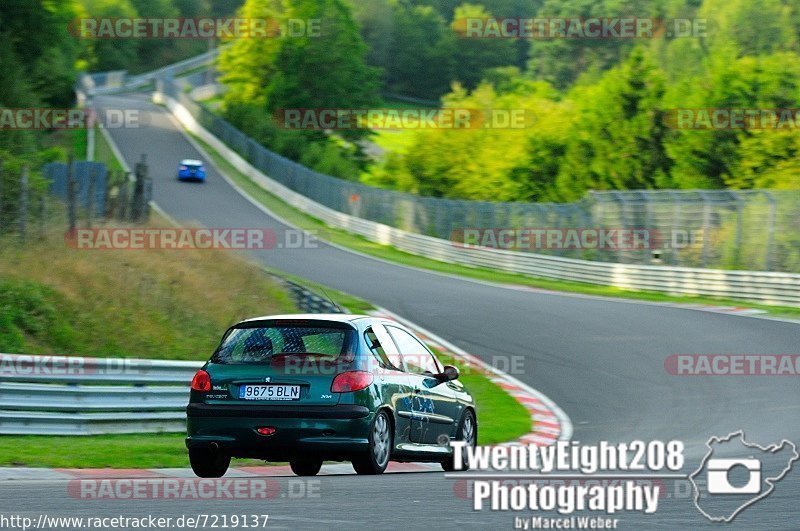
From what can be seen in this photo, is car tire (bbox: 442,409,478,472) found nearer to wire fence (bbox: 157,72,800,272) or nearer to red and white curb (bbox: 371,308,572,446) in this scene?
red and white curb (bbox: 371,308,572,446)

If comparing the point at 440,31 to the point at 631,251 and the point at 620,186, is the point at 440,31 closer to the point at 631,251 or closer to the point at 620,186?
the point at 620,186

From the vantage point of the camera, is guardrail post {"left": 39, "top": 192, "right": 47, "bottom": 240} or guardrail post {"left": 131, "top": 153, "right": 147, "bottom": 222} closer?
guardrail post {"left": 39, "top": 192, "right": 47, "bottom": 240}

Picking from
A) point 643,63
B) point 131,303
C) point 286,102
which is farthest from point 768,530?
point 286,102

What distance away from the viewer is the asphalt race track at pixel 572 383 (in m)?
7.38

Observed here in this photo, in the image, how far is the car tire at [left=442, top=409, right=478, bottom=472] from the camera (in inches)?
449

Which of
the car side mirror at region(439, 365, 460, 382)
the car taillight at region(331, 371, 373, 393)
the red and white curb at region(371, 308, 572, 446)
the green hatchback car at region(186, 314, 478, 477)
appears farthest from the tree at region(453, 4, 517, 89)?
the car taillight at region(331, 371, 373, 393)

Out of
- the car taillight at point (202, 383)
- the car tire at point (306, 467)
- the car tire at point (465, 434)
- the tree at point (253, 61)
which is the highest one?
the car taillight at point (202, 383)

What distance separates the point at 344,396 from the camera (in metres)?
9.56

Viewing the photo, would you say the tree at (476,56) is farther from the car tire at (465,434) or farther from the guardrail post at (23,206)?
the car tire at (465,434)

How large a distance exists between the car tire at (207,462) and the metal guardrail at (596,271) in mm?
20561

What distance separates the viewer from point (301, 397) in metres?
9.58

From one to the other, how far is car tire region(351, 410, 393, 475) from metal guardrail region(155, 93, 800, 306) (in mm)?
20037

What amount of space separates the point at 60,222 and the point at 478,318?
Answer: 844 centimetres

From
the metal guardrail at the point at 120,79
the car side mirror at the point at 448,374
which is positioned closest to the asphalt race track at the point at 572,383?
the car side mirror at the point at 448,374
